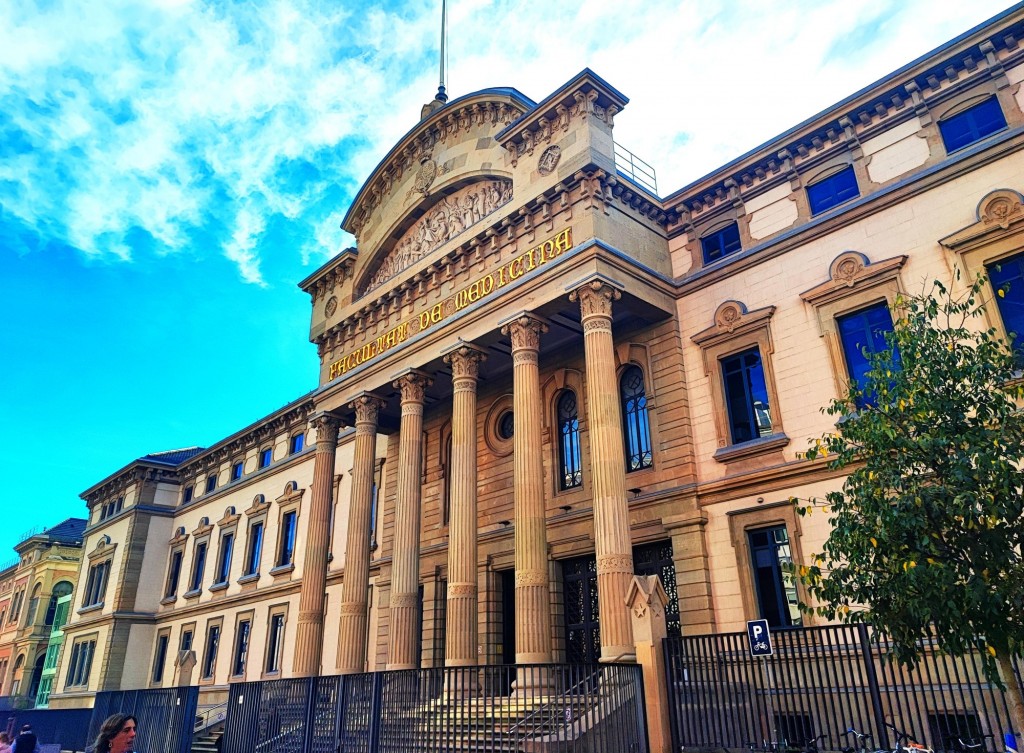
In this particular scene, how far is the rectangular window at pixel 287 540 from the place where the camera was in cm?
3434

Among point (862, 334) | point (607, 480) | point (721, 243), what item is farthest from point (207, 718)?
point (862, 334)

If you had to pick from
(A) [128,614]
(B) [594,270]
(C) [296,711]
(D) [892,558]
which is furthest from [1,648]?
(D) [892,558]

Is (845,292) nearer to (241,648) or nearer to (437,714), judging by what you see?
(437,714)

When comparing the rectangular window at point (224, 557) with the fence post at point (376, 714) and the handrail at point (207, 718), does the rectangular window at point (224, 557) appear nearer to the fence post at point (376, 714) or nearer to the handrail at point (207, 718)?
the handrail at point (207, 718)

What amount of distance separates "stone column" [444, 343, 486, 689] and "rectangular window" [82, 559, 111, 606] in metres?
34.1

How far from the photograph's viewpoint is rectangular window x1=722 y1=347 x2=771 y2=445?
704 inches

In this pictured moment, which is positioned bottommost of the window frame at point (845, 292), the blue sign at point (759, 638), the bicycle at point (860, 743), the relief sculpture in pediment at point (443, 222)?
the bicycle at point (860, 743)

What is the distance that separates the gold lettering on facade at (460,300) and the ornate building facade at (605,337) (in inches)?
3.7

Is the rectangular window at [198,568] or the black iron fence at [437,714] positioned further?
the rectangular window at [198,568]

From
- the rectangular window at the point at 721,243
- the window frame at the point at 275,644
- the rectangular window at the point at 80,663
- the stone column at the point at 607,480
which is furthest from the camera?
the rectangular window at the point at 80,663

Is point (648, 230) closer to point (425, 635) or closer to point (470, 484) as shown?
point (470, 484)

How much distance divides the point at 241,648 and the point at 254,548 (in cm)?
470

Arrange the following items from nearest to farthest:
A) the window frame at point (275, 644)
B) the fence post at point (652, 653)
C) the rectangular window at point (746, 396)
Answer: the fence post at point (652, 653)
the rectangular window at point (746, 396)
the window frame at point (275, 644)

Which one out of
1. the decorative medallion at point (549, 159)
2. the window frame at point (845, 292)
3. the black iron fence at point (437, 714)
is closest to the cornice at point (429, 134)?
the decorative medallion at point (549, 159)
